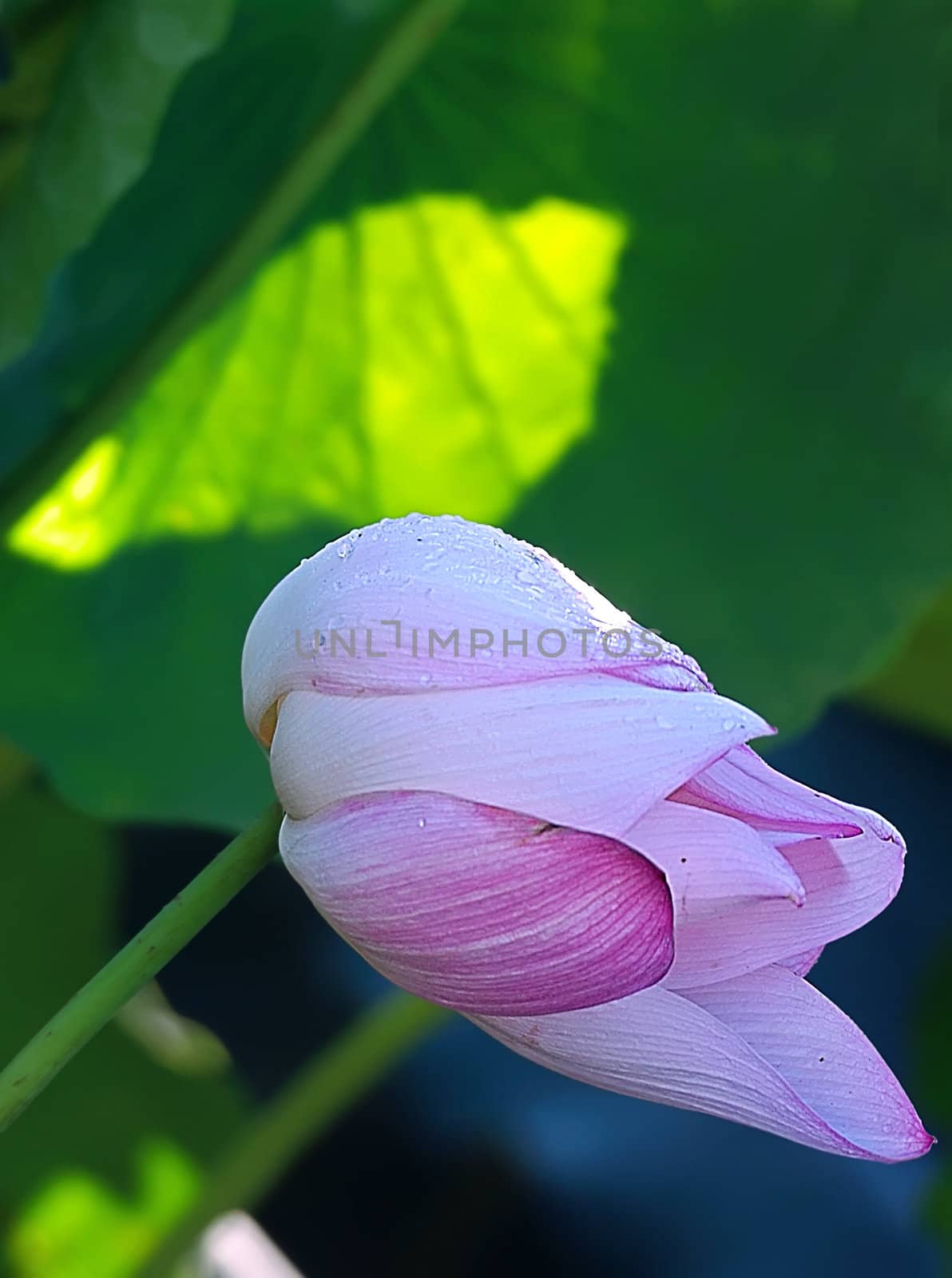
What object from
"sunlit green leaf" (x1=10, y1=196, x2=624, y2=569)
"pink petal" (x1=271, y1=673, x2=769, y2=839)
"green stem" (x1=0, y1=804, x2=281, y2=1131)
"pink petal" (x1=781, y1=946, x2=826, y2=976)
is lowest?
"sunlit green leaf" (x1=10, y1=196, x2=624, y2=569)

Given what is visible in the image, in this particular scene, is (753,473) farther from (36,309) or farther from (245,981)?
(245,981)

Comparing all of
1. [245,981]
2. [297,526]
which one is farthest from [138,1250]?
[297,526]

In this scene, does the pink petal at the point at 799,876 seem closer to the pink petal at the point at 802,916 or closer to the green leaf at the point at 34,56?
the pink petal at the point at 802,916

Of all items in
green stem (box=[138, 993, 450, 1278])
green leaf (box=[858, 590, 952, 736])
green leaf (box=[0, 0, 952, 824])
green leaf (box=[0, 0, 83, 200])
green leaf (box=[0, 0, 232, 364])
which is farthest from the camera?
green leaf (box=[858, 590, 952, 736])

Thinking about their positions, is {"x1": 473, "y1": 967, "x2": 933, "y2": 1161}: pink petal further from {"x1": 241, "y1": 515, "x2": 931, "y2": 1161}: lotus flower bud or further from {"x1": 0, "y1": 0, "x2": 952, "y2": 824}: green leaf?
{"x1": 0, "y1": 0, "x2": 952, "y2": 824}: green leaf

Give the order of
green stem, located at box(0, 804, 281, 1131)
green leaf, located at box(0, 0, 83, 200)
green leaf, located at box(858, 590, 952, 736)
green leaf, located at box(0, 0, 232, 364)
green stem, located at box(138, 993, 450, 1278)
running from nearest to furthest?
green stem, located at box(0, 804, 281, 1131) → green leaf, located at box(0, 0, 232, 364) → green leaf, located at box(0, 0, 83, 200) → green stem, located at box(138, 993, 450, 1278) → green leaf, located at box(858, 590, 952, 736)

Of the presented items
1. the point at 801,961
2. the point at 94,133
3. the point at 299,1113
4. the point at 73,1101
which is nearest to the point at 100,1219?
the point at 73,1101

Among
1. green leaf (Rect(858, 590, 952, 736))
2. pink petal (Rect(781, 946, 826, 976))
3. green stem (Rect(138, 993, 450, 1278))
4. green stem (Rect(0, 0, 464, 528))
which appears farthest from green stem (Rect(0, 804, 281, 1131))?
green leaf (Rect(858, 590, 952, 736))

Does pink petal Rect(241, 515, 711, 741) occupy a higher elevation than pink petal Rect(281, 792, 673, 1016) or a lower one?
higher
